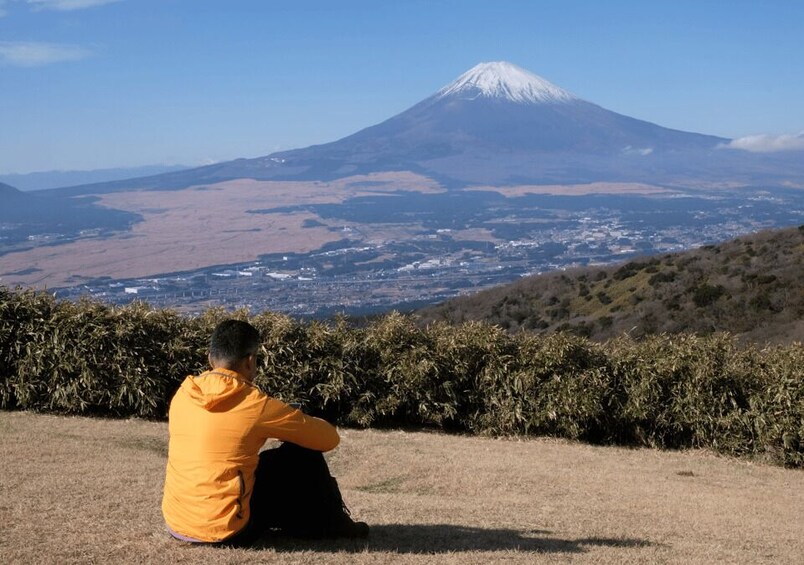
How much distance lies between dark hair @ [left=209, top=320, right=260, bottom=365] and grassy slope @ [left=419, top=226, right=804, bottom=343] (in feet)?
55.0

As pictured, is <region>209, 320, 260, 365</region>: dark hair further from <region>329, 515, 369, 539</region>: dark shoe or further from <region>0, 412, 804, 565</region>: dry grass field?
<region>329, 515, 369, 539</region>: dark shoe

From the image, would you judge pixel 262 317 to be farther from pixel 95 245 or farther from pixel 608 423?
pixel 95 245

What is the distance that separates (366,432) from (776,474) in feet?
17.1

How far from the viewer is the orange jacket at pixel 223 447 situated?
18.5ft

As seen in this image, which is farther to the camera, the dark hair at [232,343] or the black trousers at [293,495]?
the black trousers at [293,495]

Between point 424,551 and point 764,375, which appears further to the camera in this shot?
point 764,375

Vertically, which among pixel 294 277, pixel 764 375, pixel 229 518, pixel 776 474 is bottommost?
pixel 294 277

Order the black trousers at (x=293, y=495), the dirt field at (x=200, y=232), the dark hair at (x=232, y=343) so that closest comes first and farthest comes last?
the dark hair at (x=232, y=343) < the black trousers at (x=293, y=495) < the dirt field at (x=200, y=232)

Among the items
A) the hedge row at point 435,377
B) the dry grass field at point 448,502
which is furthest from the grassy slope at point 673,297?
the dry grass field at point 448,502

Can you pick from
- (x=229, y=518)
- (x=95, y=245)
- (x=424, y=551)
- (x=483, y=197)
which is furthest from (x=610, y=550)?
(x=483, y=197)

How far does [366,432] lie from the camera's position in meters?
12.5

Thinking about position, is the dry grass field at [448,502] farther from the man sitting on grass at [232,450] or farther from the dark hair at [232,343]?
the dark hair at [232,343]

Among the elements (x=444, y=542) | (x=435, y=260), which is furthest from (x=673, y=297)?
(x=435, y=260)

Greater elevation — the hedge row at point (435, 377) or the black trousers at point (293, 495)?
the black trousers at point (293, 495)
